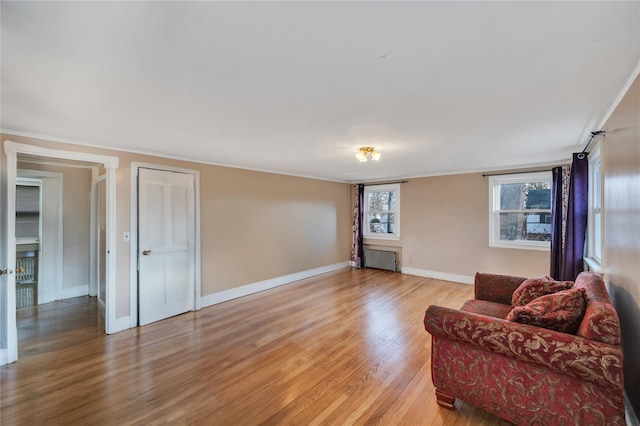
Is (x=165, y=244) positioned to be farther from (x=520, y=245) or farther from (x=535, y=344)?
(x=520, y=245)

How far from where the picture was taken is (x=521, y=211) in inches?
192

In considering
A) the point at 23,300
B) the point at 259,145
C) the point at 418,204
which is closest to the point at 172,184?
the point at 259,145

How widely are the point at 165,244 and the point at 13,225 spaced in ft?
4.76

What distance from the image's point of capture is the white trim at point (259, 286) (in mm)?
4316

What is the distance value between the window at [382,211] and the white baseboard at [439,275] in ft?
2.64

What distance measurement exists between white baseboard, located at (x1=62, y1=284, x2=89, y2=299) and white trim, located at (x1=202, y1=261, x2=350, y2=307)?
237 cm

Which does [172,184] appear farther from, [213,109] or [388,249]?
[388,249]

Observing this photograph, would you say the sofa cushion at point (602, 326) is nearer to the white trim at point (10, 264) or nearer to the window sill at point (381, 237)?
the white trim at point (10, 264)

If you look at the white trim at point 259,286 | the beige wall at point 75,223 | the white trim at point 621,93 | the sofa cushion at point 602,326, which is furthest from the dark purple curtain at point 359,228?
the beige wall at point 75,223

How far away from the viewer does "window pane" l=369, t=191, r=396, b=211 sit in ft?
21.8

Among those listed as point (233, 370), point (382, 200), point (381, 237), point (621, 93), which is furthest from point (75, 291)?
point (621, 93)

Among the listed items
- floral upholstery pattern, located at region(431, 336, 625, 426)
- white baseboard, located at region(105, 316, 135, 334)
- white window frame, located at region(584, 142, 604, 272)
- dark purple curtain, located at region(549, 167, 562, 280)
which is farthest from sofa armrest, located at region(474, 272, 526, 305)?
white baseboard, located at region(105, 316, 135, 334)

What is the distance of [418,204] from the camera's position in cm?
605

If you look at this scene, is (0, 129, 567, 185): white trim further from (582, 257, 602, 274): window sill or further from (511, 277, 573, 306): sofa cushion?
(511, 277, 573, 306): sofa cushion
